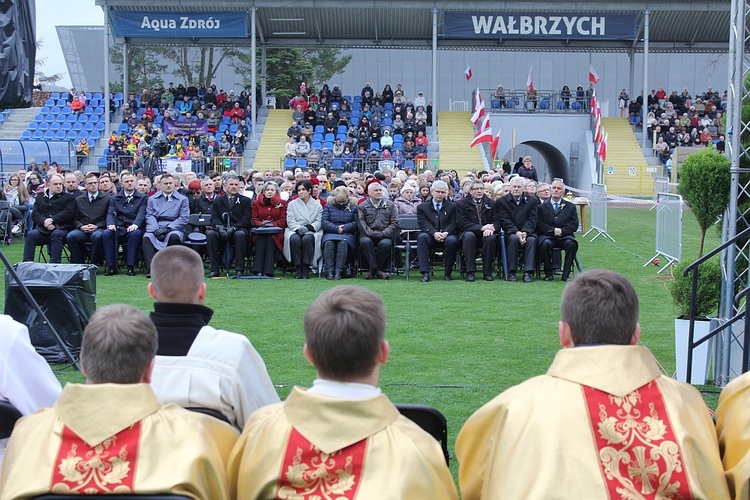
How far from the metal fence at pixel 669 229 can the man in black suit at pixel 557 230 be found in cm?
152

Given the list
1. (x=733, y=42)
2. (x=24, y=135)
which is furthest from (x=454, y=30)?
(x=733, y=42)

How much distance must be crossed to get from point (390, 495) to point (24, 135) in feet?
114

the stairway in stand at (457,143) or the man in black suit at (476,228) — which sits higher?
the stairway in stand at (457,143)

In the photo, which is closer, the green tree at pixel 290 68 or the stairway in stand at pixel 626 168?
the stairway in stand at pixel 626 168

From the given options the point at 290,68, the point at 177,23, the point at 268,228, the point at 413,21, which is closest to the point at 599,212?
the point at 268,228

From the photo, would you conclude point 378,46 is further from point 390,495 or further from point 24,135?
point 390,495

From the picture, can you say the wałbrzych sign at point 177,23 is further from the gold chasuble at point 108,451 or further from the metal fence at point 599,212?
the gold chasuble at point 108,451

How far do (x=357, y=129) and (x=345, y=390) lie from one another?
30.1 metres

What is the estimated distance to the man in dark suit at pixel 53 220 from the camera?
13.4m

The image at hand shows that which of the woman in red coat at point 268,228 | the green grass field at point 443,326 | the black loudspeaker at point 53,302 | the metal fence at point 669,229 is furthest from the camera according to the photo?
the metal fence at point 669,229

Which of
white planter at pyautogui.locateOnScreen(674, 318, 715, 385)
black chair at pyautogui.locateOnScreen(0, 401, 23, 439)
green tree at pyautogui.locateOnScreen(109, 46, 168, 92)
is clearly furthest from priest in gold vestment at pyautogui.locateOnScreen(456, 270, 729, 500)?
green tree at pyautogui.locateOnScreen(109, 46, 168, 92)

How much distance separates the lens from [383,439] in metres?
2.73

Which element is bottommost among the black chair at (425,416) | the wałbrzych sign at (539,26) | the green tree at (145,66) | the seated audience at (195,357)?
the black chair at (425,416)

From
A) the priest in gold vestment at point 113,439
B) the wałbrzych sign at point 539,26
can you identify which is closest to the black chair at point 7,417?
the priest in gold vestment at point 113,439
